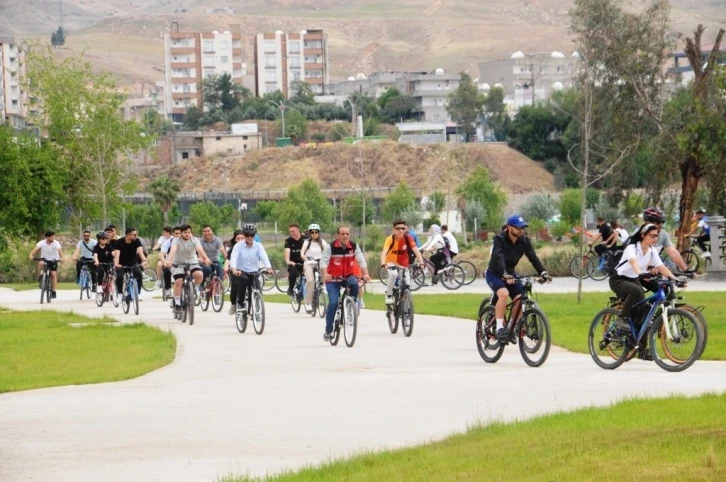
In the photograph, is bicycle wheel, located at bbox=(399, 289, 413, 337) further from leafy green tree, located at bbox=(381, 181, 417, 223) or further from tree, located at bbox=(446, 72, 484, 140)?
tree, located at bbox=(446, 72, 484, 140)

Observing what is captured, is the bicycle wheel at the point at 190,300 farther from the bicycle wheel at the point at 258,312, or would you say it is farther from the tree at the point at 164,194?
the tree at the point at 164,194

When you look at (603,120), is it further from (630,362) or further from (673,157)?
(630,362)

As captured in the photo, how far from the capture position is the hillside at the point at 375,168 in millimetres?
166125

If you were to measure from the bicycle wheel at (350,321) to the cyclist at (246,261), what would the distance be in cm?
376

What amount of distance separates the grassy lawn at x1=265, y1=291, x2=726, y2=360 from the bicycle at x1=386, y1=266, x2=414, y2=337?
215cm

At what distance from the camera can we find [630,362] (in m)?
16.3

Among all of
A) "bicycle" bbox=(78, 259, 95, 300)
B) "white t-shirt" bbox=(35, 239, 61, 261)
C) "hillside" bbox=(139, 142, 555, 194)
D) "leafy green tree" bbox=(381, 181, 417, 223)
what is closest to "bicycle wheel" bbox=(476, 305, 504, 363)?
"white t-shirt" bbox=(35, 239, 61, 261)

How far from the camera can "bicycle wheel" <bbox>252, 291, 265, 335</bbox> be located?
22.6 metres

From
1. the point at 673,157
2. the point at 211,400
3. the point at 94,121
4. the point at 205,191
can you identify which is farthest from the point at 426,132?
the point at 211,400

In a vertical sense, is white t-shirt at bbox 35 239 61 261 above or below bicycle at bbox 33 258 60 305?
above

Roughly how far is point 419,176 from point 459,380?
511 ft

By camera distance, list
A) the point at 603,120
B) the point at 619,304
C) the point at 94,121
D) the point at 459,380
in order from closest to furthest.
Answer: the point at 459,380 < the point at 619,304 < the point at 603,120 < the point at 94,121

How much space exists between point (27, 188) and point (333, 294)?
41117 mm

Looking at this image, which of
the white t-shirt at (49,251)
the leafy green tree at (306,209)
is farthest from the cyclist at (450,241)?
the leafy green tree at (306,209)
